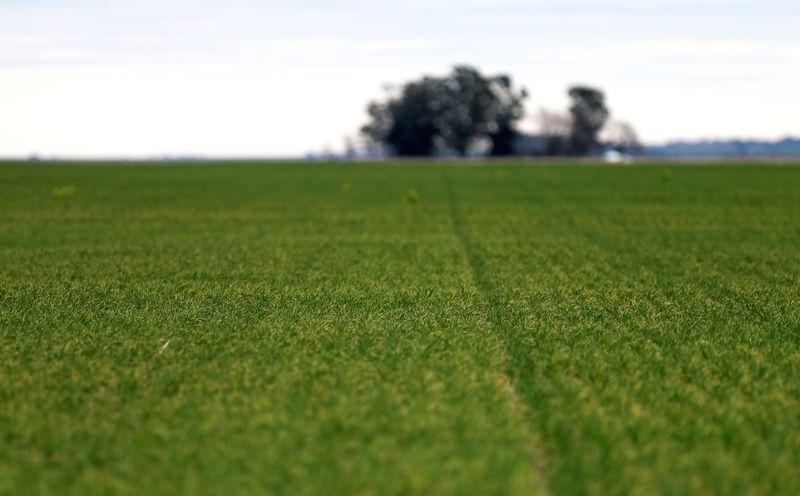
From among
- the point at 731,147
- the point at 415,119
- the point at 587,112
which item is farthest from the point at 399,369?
the point at 731,147

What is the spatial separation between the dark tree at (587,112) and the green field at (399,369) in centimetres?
10193

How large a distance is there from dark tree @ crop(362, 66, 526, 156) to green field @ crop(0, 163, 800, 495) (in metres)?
85.7

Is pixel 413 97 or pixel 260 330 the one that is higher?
pixel 413 97

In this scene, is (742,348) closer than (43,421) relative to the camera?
No

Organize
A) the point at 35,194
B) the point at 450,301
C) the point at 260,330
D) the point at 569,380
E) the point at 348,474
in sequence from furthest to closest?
the point at 35,194 < the point at 450,301 < the point at 260,330 < the point at 569,380 < the point at 348,474

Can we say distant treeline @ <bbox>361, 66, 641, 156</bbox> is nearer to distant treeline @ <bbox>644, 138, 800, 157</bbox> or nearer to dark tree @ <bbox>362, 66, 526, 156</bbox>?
dark tree @ <bbox>362, 66, 526, 156</bbox>

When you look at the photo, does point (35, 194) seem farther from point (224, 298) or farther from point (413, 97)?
point (413, 97)

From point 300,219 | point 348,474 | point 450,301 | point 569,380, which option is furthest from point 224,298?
point 300,219

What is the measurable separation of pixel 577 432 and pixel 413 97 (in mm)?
95072

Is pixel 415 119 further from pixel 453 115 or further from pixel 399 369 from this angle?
pixel 399 369

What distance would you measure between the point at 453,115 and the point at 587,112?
81.5ft

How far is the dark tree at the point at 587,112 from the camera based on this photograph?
111m

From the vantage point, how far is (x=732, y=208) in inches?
824

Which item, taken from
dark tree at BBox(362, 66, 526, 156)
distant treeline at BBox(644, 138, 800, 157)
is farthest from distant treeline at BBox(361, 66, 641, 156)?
distant treeline at BBox(644, 138, 800, 157)
